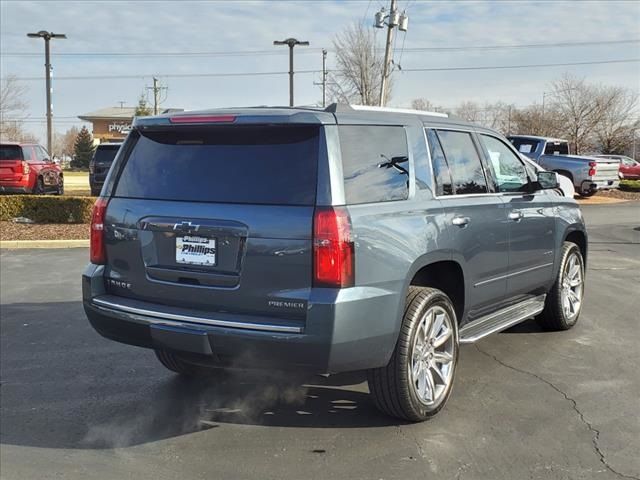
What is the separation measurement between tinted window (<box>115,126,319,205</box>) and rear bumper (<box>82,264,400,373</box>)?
2.02 feet

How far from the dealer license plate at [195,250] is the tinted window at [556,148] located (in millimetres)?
18514

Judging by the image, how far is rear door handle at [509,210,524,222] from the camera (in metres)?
4.85

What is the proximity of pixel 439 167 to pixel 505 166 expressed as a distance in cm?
116

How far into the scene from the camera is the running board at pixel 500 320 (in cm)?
451

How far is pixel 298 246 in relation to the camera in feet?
10.9

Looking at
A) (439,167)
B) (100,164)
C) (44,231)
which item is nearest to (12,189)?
(100,164)

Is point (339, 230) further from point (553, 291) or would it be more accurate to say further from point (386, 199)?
point (553, 291)

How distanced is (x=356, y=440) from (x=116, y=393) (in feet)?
6.08

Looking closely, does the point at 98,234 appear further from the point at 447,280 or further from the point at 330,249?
the point at 447,280

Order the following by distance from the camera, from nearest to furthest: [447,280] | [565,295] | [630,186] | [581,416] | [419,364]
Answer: [419,364]
[581,416]
[447,280]
[565,295]
[630,186]

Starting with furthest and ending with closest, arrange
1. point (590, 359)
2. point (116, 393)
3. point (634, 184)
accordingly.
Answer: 1. point (634, 184)
2. point (590, 359)
3. point (116, 393)

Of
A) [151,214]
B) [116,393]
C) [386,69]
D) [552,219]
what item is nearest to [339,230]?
[151,214]

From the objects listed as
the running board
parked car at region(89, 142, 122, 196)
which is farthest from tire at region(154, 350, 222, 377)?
parked car at region(89, 142, 122, 196)

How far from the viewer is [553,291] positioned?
568cm
